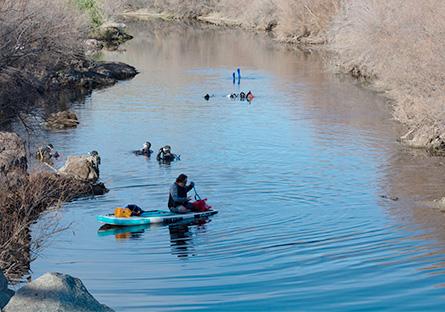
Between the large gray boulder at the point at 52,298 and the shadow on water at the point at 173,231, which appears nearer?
the large gray boulder at the point at 52,298

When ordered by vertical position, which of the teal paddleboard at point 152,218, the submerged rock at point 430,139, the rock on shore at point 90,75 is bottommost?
the teal paddleboard at point 152,218

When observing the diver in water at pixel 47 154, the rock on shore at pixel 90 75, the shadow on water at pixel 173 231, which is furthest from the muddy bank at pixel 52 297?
the rock on shore at pixel 90 75

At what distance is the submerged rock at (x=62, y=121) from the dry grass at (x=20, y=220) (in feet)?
56.2

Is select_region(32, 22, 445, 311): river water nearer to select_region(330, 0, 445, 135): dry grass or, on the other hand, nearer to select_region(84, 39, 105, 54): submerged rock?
select_region(330, 0, 445, 135): dry grass

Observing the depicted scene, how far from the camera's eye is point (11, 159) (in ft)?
93.2

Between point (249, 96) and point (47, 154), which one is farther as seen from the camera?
point (249, 96)

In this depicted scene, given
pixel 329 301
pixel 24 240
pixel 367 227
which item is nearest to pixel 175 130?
pixel 367 227

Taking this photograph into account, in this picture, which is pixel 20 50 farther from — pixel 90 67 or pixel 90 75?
pixel 90 67

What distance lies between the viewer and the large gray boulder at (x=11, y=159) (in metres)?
25.2

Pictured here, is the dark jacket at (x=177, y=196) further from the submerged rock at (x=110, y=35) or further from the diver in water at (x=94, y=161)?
the submerged rock at (x=110, y=35)

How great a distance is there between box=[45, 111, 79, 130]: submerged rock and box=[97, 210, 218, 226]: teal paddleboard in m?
18.4

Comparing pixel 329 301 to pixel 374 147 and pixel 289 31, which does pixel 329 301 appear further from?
pixel 289 31

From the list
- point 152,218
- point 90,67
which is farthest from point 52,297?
point 90,67

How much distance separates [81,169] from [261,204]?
7198 mm
